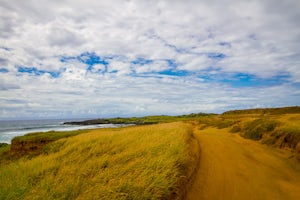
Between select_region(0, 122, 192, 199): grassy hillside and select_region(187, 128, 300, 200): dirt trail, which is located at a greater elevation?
select_region(0, 122, 192, 199): grassy hillside

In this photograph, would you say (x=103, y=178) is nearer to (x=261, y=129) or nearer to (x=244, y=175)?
(x=244, y=175)

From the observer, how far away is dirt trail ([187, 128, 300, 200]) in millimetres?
6879

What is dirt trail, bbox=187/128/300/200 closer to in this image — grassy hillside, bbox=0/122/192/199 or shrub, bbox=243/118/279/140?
grassy hillside, bbox=0/122/192/199

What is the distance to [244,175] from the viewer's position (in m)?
8.57

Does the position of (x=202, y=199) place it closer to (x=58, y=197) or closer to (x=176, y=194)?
(x=176, y=194)

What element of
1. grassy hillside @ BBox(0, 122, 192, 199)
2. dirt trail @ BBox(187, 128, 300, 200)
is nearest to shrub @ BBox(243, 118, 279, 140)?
dirt trail @ BBox(187, 128, 300, 200)

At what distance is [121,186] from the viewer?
5473 millimetres

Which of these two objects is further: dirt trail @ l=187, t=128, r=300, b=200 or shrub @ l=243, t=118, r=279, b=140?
shrub @ l=243, t=118, r=279, b=140

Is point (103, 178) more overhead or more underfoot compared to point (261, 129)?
more underfoot

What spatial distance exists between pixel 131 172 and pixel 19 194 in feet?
9.10

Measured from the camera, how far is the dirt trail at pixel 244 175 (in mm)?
6879

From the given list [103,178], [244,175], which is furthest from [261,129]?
[103,178]

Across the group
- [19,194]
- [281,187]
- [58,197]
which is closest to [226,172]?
[281,187]

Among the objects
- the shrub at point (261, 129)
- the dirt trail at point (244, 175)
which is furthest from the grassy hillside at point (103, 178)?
the shrub at point (261, 129)
